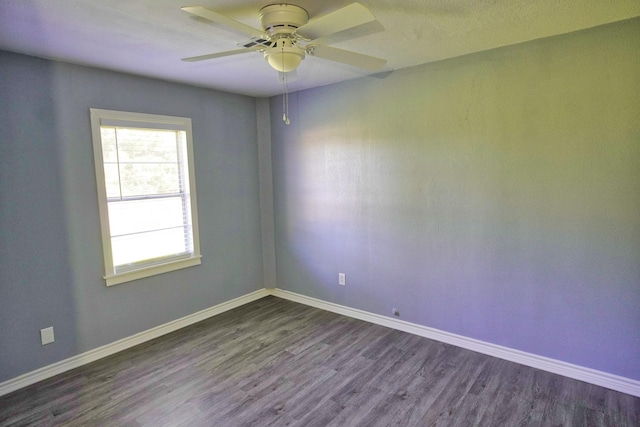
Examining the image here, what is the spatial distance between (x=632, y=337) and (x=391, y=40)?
252 cm

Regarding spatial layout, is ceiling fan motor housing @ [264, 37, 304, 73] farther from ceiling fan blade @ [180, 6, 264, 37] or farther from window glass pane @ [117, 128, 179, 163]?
window glass pane @ [117, 128, 179, 163]

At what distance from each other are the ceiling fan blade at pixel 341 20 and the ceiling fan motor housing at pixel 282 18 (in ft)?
0.17

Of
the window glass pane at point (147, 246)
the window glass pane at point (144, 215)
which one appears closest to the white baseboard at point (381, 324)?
the window glass pane at point (147, 246)

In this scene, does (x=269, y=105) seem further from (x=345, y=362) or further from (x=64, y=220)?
(x=345, y=362)

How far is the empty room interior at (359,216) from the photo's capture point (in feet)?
7.20

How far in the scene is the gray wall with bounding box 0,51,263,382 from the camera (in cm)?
252

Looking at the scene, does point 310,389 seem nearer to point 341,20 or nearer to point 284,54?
point 284,54

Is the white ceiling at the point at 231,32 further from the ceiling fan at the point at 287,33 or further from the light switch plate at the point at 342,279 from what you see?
the light switch plate at the point at 342,279

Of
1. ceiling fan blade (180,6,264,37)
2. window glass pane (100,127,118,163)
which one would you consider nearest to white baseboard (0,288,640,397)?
window glass pane (100,127,118,163)

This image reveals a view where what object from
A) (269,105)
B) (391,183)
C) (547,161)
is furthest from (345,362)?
(269,105)

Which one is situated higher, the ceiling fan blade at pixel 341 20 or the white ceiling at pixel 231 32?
the white ceiling at pixel 231 32

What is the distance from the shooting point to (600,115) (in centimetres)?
233

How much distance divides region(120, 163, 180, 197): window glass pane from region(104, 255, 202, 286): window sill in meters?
0.68

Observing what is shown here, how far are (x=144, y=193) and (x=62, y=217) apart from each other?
658 millimetres
